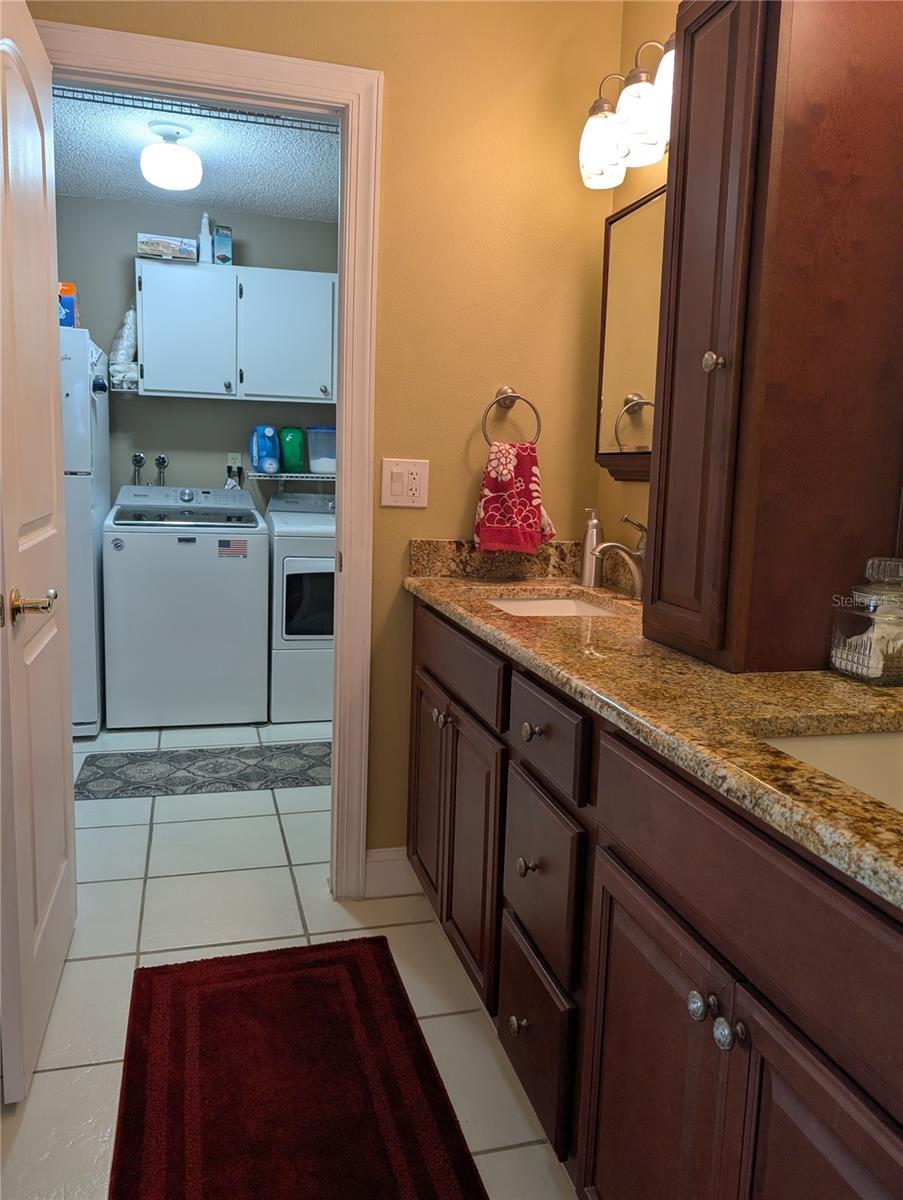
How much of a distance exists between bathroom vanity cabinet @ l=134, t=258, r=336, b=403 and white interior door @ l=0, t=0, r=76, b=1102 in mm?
2144

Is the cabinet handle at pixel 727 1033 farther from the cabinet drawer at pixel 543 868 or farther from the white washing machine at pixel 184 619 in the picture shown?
the white washing machine at pixel 184 619

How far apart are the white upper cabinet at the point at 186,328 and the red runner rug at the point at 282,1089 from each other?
2825 mm

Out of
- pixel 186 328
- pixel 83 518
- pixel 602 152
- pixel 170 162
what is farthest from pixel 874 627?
pixel 186 328

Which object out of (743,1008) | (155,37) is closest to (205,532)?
(155,37)

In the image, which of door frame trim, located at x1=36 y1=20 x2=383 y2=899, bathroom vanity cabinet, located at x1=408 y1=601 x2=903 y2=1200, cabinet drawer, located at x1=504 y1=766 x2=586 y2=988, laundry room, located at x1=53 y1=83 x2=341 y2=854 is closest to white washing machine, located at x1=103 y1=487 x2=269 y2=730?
laundry room, located at x1=53 y1=83 x2=341 y2=854

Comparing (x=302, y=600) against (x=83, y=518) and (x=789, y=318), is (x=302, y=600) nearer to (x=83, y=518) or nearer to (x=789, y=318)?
(x=83, y=518)

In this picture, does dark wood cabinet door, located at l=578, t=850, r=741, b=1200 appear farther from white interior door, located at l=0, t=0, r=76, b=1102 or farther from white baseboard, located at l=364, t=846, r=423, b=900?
white baseboard, located at l=364, t=846, r=423, b=900

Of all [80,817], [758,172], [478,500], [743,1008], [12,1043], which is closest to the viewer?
[743,1008]

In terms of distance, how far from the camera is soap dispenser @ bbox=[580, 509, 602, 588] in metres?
2.18

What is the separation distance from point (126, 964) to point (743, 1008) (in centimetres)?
162

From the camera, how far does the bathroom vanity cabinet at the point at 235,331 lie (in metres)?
3.92

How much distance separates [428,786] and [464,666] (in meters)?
0.46

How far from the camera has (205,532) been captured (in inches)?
146

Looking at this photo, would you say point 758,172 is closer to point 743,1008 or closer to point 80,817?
point 743,1008
